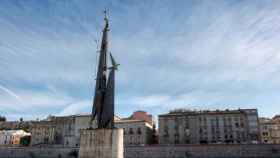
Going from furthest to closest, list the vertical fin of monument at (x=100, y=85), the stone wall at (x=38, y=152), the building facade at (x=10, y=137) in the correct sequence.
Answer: the building facade at (x=10, y=137), the stone wall at (x=38, y=152), the vertical fin of monument at (x=100, y=85)

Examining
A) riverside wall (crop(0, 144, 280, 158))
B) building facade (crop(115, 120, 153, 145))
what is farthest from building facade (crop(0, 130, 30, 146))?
building facade (crop(115, 120, 153, 145))

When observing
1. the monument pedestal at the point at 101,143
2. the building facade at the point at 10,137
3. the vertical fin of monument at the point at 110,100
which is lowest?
the building facade at the point at 10,137

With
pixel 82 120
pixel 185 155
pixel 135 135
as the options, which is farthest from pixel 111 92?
pixel 82 120

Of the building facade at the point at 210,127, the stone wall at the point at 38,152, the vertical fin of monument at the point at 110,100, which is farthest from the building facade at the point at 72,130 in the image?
the vertical fin of monument at the point at 110,100

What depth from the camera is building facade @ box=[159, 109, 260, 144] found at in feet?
220

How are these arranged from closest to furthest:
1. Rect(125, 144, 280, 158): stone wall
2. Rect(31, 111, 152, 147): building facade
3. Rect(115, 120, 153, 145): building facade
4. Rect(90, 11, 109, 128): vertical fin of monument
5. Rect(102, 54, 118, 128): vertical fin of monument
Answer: Rect(102, 54, 118, 128): vertical fin of monument
Rect(90, 11, 109, 128): vertical fin of monument
Rect(125, 144, 280, 158): stone wall
Rect(115, 120, 153, 145): building facade
Rect(31, 111, 152, 147): building facade

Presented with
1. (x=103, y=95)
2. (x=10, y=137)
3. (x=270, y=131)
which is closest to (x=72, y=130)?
(x=10, y=137)

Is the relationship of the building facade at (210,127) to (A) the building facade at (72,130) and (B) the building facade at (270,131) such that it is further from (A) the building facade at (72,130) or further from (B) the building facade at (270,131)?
(B) the building facade at (270,131)

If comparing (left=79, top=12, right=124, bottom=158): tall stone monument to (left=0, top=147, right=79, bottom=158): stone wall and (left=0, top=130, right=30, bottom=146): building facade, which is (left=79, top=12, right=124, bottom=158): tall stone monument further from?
(left=0, top=130, right=30, bottom=146): building facade

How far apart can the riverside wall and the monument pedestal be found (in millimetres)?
42724

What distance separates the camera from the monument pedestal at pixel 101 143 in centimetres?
1578

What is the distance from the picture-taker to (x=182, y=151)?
56.8 meters

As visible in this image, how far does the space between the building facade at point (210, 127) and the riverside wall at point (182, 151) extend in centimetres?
1331

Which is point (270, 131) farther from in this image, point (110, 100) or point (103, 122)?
point (103, 122)
